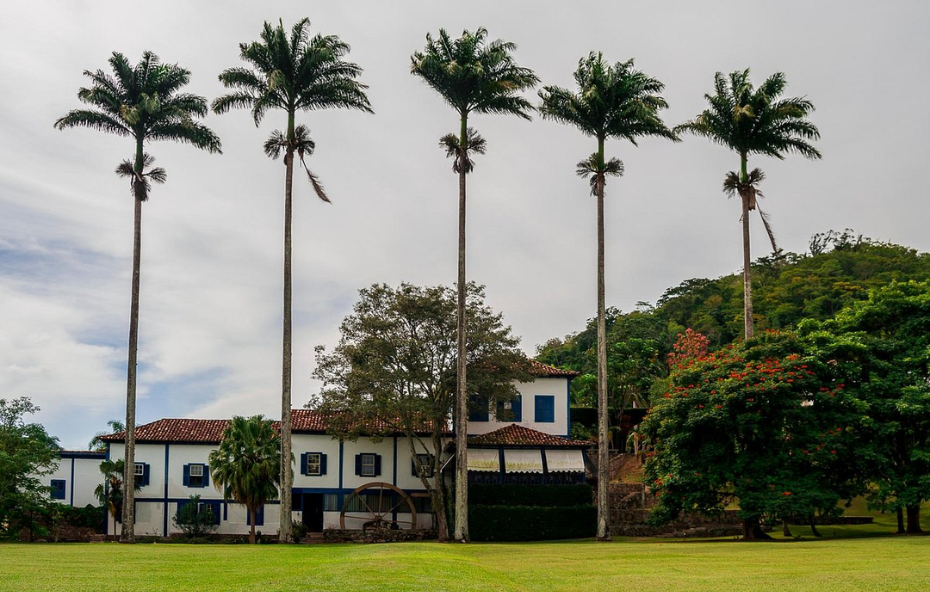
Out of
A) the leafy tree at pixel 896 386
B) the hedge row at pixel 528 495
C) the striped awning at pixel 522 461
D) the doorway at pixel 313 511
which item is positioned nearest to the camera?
the leafy tree at pixel 896 386

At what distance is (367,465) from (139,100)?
1936 centimetres

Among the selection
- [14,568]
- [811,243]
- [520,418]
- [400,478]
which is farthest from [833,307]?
[14,568]

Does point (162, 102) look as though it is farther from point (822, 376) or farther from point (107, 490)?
point (822, 376)

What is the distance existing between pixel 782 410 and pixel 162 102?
27915 mm

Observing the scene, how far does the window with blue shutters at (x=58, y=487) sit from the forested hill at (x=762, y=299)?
34.0 meters

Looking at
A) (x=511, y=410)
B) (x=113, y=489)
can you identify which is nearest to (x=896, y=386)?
(x=511, y=410)

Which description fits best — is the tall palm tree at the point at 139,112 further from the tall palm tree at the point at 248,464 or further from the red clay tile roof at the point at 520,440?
the red clay tile roof at the point at 520,440

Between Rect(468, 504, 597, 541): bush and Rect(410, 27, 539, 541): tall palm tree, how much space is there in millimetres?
1588

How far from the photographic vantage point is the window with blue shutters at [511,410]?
42.8 m

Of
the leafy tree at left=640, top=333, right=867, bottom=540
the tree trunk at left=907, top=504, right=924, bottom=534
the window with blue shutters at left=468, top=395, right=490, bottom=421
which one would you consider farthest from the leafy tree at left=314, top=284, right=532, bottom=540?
the tree trunk at left=907, top=504, right=924, bottom=534

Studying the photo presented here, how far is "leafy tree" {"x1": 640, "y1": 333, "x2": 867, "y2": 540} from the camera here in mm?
31484

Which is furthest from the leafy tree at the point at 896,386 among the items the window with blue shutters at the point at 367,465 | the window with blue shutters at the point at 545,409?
the window with blue shutters at the point at 367,465

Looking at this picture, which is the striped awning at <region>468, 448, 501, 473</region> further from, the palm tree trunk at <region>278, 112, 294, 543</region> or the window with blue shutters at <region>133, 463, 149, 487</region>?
the window with blue shutters at <region>133, 463, 149, 487</region>

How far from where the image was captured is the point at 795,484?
103 feet
